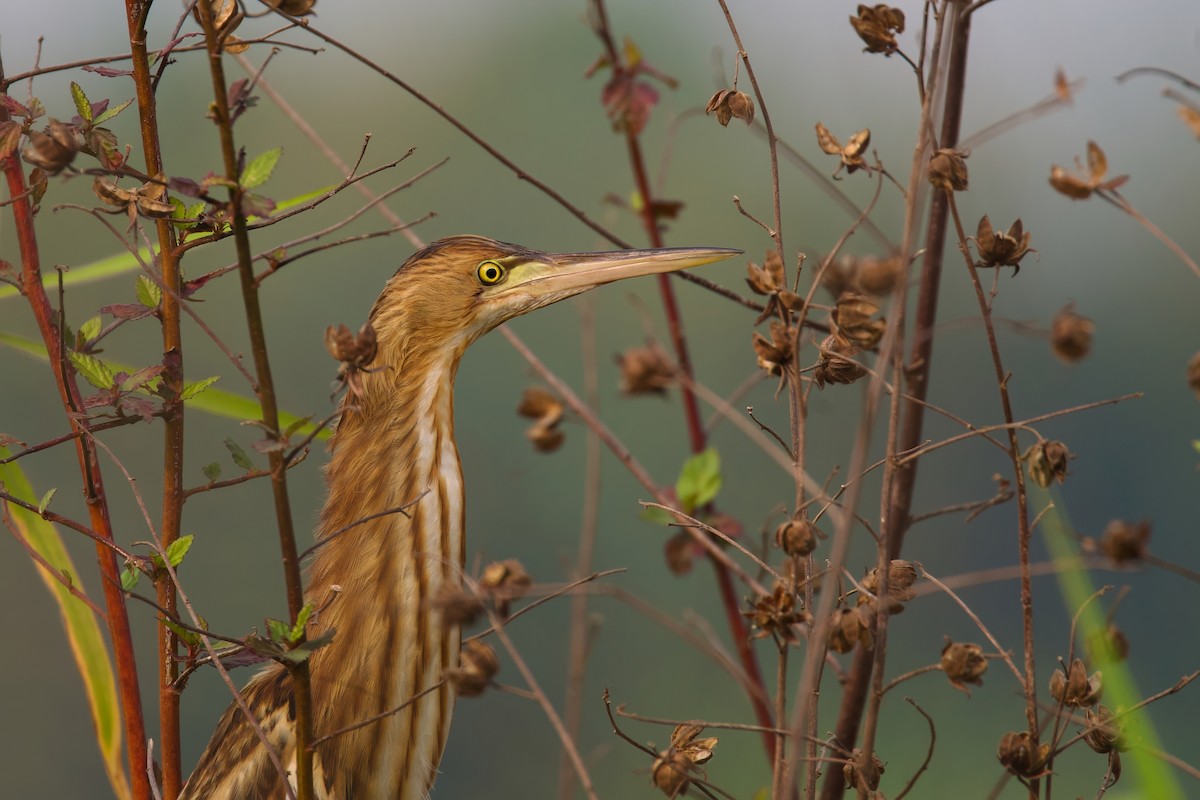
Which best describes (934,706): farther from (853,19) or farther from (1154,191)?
(853,19)

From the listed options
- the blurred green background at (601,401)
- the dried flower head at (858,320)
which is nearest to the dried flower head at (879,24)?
the dried flower head at (858,320)

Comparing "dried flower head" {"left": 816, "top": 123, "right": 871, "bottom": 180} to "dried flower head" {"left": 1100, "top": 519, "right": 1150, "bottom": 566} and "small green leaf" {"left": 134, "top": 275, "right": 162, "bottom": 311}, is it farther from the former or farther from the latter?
"small green leaf" {"left": 134, "top": 275, "right": 162, "bottom": 311}

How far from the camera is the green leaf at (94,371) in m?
0.80

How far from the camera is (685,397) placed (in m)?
1.12

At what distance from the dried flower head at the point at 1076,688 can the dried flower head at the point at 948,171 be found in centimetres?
26

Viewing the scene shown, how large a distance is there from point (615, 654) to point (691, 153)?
4.77 metres

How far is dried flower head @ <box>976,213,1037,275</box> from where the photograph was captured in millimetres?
669

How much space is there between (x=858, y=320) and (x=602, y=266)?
1.65 ft

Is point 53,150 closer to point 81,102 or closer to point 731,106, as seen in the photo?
point 81,102

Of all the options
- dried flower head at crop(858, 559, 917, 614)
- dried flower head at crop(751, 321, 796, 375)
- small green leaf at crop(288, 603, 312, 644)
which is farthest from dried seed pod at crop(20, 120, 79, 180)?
dried flower head at crop(858, 559, 917, 614)

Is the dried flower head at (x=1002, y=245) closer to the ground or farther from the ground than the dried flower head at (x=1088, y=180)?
closer to the ground

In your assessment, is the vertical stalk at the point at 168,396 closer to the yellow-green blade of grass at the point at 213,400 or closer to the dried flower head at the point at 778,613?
the yellow-green blade of grass at the point at 213,400

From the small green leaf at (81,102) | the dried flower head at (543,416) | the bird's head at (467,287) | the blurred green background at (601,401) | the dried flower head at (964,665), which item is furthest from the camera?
the blurred green background at (601,401)

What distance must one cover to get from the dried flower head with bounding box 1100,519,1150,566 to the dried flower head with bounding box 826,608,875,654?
13 cm
